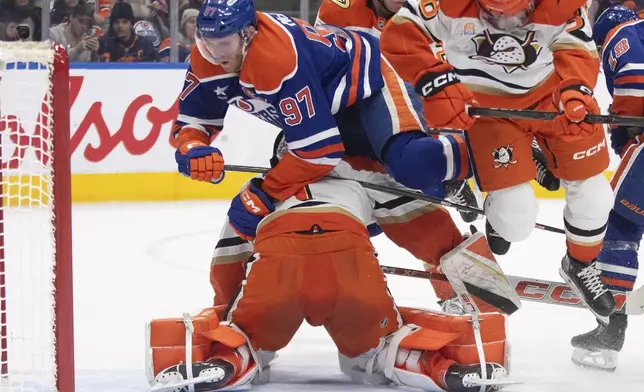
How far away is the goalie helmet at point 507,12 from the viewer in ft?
8.95

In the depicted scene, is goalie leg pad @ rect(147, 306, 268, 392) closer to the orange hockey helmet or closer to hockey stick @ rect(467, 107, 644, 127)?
hockey stick @ rect(467, 107, 644, 127)

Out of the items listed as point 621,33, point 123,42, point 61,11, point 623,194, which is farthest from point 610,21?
point 61,11

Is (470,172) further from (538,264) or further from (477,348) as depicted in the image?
(538,264)

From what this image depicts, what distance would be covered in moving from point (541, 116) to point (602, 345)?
2.47 ft

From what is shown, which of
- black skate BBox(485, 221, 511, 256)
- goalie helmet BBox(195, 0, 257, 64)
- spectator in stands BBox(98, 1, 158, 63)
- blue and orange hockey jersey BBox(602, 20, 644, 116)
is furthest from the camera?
spectator in stands BBox(98, 1, 158, 63)

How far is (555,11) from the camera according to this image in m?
2.78

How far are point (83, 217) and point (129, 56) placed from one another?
0.97 meters

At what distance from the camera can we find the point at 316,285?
272 cm

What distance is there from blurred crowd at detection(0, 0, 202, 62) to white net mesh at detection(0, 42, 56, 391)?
1179 millimetres

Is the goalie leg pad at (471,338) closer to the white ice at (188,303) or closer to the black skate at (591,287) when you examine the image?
the white ice at (188,303)

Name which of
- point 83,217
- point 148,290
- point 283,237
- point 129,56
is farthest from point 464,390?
point 129,56

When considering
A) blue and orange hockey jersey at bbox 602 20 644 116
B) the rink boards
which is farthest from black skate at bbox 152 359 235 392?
the rink boards

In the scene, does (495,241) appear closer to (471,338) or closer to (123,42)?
(471,338)

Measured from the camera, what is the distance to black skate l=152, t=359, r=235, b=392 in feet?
8.61
